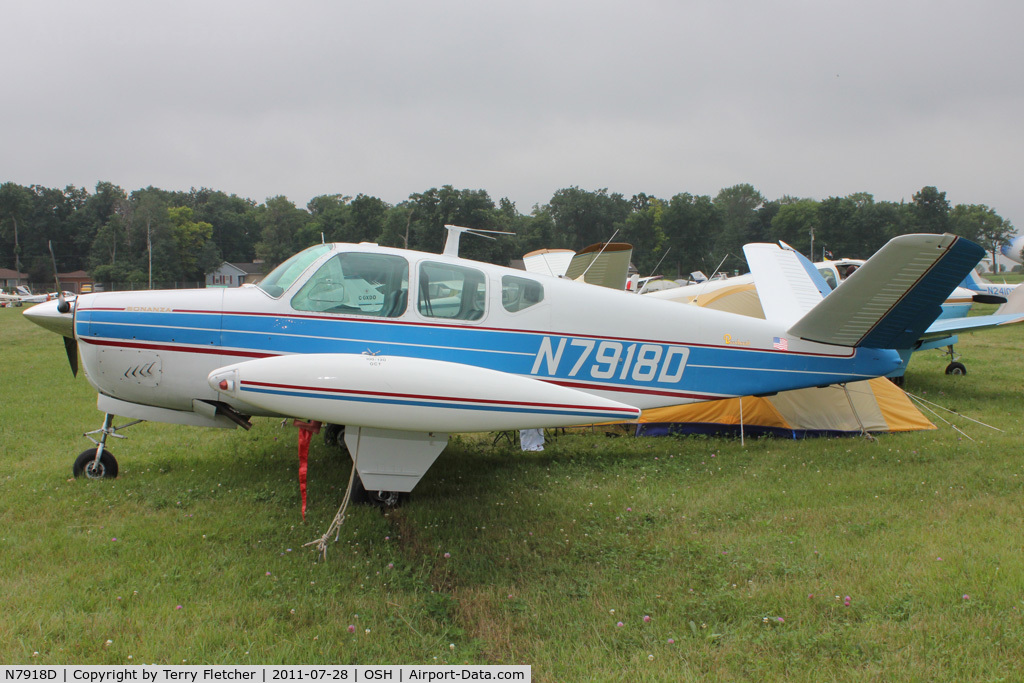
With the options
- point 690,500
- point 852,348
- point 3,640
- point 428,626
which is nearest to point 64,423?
point 3,640

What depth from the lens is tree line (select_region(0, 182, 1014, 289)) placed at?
243 feet

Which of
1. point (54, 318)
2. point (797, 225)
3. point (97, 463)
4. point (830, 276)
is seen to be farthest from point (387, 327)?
point (797, 225)

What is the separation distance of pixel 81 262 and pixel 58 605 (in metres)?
104

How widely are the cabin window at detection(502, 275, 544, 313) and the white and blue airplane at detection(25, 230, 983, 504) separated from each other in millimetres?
12

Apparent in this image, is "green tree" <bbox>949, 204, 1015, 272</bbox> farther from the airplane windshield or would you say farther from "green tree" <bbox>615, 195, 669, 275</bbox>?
the airplane windshield

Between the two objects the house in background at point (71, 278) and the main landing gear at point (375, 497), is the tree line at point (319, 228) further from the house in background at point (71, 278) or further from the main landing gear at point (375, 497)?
the main landing gear at point (375, 497)

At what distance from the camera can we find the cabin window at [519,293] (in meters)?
5.35

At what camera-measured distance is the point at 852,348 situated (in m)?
6.40

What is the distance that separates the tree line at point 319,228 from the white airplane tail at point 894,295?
178 ft

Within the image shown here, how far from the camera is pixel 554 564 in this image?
4219mm

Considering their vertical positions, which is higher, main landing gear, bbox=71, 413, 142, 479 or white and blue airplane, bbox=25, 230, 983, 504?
white and blue airplane, bbox=25, 230, 983, 504

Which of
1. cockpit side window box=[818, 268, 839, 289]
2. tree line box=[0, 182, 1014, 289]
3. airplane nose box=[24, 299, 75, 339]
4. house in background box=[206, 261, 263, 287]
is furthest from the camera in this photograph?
house in background box=[206, 261, 263, 287]

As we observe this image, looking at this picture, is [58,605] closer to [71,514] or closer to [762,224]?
[71,514]
